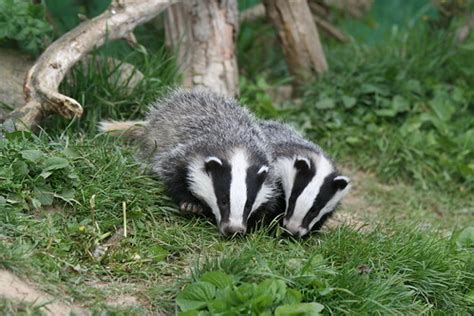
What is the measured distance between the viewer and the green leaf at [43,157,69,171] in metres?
5.28

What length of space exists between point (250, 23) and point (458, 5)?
7.28 ft

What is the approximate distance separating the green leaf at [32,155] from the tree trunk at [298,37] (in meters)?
3.75

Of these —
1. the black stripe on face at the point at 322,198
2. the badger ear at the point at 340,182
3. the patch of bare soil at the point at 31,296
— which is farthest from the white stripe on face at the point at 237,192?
the patch of bare soil at the point at 31,296

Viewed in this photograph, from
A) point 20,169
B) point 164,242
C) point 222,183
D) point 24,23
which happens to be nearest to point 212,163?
point 222,183

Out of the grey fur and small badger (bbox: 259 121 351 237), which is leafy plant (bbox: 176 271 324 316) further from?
the grey fur

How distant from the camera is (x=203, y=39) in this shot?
7.52 metres

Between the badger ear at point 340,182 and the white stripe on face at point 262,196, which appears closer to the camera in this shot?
the white stripe on face at point 262,196

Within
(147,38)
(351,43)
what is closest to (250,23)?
(351,43)

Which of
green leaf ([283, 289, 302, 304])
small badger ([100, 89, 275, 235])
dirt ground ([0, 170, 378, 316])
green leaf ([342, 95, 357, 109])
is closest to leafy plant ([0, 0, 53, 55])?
small badger ([100, 89, 275, 235])

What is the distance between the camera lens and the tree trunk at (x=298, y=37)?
8445 mm

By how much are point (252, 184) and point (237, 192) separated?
19 centimetres

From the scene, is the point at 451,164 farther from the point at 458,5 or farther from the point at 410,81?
the point at 458,5

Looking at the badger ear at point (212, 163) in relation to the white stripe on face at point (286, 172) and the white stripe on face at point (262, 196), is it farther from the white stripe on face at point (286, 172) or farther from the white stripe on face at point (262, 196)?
the white stripe on face at point (286, 172)

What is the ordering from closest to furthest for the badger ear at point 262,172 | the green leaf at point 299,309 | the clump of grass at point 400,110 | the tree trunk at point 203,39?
the green leaf at point 299,309
the badger ear at point 262,172
the tree trunk at point 203,39
the clump of grass at point 400,110
